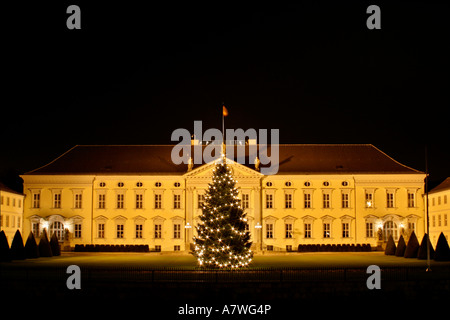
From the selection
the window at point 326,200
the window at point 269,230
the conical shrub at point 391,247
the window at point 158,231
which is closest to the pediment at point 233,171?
the window at point 269,230

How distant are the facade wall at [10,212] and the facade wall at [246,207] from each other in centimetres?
89

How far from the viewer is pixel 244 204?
234ft

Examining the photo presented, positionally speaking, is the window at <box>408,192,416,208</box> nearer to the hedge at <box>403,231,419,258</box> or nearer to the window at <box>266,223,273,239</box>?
the window at <box>266,223,273,239</box>

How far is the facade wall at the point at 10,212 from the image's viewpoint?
66875 millimetres

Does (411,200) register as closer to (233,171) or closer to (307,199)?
(307,199)

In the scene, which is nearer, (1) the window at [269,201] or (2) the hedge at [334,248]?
(2) the hedge at [334,248]

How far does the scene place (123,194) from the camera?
71.9 metres

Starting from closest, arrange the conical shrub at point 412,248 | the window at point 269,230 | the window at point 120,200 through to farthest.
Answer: the conical shrub at point 412,248, the window at point 269,230, the window at point 120,200

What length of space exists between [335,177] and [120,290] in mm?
41559

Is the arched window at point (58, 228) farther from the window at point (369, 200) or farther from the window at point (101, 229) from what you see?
the window at point (369, 200)

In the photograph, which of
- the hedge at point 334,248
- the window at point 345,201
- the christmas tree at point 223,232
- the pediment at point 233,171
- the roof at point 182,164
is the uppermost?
the roof at point 182,164

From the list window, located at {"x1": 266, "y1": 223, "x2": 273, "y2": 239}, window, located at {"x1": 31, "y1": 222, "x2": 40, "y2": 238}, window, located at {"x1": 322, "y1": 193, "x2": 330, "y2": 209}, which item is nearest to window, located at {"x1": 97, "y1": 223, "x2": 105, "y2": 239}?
window, located at {"x1": 31, "y1": 222, "x2": 40, "y2": 238}
